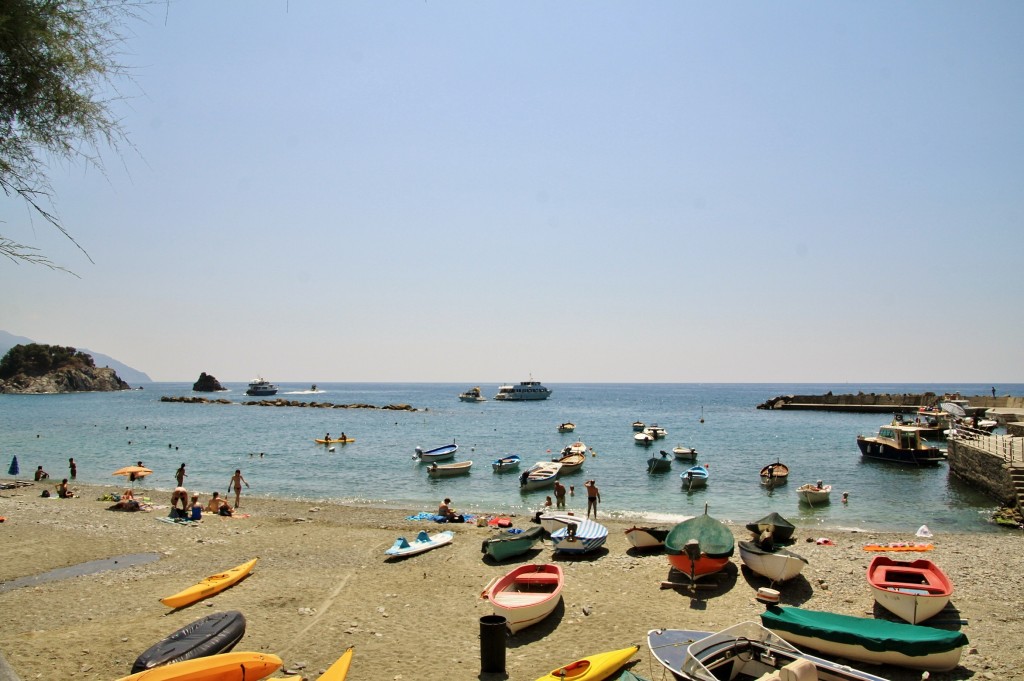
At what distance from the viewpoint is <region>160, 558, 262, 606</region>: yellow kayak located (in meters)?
13.5

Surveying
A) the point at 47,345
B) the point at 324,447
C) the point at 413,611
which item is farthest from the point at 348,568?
the point at 47,345

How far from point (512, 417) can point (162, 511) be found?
68.4m

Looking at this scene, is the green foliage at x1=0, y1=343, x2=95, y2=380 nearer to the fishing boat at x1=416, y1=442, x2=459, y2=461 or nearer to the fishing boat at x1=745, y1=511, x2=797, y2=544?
the fishing boat at x1=416, y1=442, x2=459, y2=461

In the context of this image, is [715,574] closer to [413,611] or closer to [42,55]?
[413,611]

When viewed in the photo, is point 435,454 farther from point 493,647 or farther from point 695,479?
point 493,647

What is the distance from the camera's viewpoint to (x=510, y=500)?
1256 inches

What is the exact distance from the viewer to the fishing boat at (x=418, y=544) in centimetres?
1828

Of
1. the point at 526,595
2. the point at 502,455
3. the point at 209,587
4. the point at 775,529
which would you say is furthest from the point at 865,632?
the point at 502,455

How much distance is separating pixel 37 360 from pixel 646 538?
205m

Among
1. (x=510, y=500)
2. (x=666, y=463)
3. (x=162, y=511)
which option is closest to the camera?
(x=162, y=511)

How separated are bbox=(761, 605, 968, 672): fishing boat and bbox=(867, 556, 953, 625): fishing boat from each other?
1.53 metres

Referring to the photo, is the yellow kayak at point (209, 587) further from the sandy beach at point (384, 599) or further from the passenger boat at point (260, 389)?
the passenger boat at point (260, 389)

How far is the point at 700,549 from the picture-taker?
15.4 meters

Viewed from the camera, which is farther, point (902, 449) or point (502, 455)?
point (502, 455)
